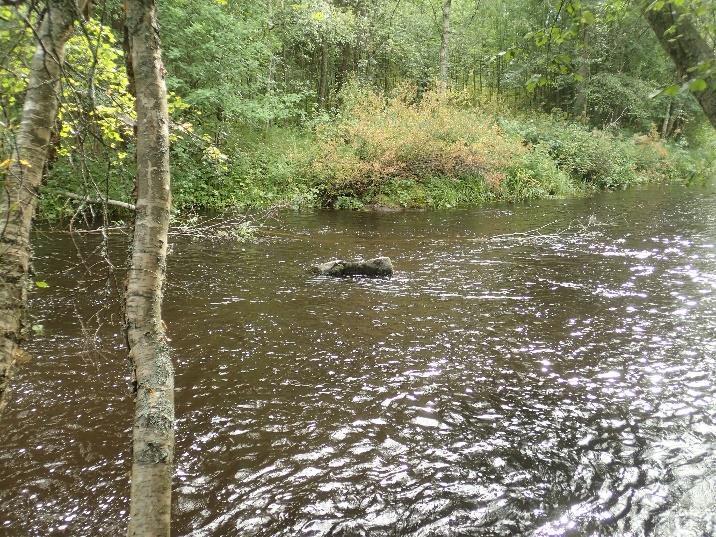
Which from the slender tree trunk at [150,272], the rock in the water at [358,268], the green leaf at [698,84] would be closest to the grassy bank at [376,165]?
the rock in the water at [358,268]

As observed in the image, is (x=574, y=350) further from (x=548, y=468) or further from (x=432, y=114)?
(x=432, y=114)

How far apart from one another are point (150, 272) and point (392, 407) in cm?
356

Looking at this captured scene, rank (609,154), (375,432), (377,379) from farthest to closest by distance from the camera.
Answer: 1. (609,154)
2. (377,379)
3. (375,432)

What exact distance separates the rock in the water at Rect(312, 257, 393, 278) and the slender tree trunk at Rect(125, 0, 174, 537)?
320 inches

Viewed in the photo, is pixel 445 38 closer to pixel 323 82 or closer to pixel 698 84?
pixel 323 82

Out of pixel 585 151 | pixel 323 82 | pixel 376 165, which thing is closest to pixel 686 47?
pixel 376 165

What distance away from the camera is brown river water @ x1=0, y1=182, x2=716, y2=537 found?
365 centimetres

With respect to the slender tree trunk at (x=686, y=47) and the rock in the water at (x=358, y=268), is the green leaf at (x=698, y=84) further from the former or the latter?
the rock in the water at (x=358, y=268)

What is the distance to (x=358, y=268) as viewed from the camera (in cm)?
1037

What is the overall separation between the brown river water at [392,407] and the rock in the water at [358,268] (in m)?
0.33

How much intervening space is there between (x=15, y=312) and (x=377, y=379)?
145 inches

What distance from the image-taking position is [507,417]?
4902 mm

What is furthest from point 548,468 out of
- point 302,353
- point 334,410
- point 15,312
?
point 15,312

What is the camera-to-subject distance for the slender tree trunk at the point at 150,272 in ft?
6.56
